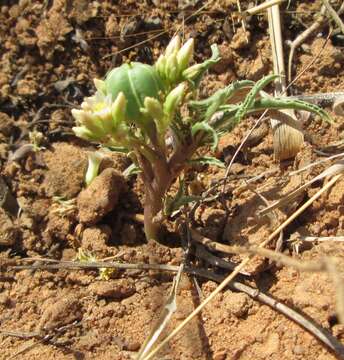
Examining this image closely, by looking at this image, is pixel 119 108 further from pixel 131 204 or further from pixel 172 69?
pixel 131 204

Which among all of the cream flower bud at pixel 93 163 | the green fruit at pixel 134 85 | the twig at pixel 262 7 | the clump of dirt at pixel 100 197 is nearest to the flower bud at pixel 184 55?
the green fruit at pixel 134 85

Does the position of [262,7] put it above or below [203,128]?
above

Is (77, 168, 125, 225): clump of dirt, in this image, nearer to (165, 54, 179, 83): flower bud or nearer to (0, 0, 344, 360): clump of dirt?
(0, 0, 344, 360): clump of dirt

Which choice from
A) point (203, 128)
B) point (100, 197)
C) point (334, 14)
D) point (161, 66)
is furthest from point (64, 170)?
point (334, 14)

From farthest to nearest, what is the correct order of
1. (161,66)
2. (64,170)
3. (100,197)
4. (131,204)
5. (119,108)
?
1. (64,170)
2. (131,204)
3. (100,197)
4. (161,66)
5. (119,108)

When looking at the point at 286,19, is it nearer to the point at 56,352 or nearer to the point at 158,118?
the point at 158,118

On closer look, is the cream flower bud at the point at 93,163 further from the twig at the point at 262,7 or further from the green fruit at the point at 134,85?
the twig at the point at 262,7

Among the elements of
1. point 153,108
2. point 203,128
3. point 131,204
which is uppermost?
point 153,108
